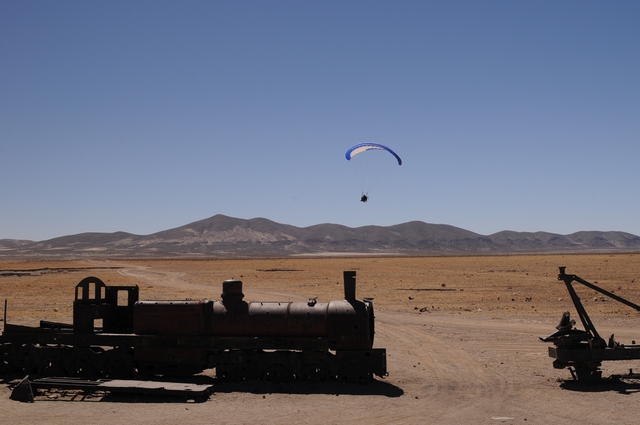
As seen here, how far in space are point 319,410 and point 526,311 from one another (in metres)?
18.3

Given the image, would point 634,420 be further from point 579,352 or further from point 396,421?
point 396,421

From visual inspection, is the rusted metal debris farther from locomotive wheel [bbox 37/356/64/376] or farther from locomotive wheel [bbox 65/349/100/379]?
locomotive wheel [bbox 37/356/64/376]

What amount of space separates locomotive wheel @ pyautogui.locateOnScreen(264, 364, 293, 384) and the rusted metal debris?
149cm

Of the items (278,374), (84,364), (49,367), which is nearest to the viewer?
(278,374)

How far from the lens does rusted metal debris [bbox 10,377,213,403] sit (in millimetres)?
12195

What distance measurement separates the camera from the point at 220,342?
13539 millimetres

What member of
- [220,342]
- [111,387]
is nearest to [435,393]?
[220,342]

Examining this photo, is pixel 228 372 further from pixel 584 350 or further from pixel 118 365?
pixel 584 350

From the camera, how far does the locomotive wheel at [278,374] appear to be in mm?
13414

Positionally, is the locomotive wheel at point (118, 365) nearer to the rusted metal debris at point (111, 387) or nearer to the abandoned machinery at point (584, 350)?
the rusted metal debris at point (111, 387)

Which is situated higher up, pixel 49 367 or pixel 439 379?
pixel 49 367

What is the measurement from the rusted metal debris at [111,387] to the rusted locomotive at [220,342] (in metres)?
1.14

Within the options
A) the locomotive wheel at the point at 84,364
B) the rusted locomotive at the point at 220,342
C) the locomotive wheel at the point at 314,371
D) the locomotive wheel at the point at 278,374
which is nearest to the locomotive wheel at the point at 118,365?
the rusted locomotive at the point at 220,342

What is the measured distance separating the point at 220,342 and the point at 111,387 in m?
2.51
